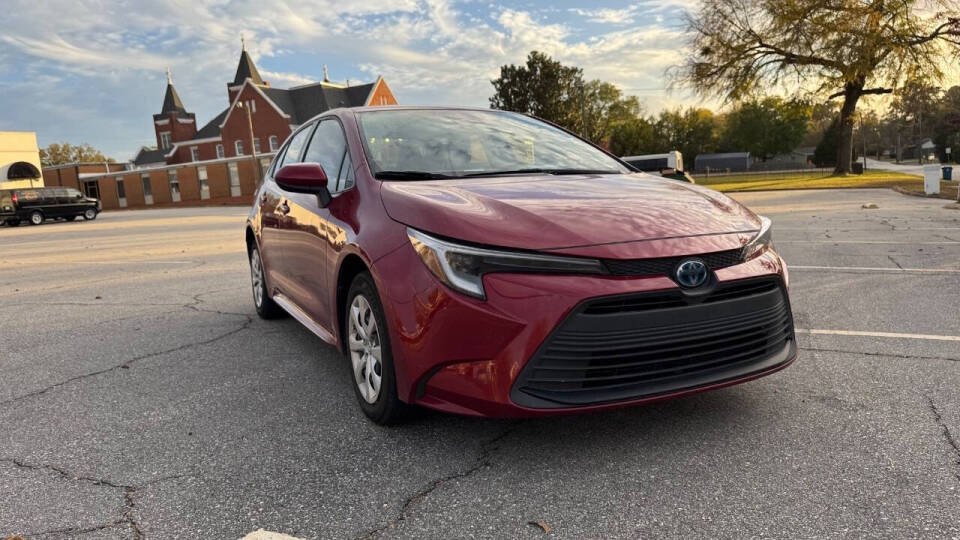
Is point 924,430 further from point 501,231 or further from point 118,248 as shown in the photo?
point 118,248

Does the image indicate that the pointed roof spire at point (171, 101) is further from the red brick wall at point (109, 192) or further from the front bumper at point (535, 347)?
the front bumper at point (535, 347)

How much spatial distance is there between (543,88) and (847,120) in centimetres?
2745

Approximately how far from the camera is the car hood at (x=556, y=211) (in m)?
2.55

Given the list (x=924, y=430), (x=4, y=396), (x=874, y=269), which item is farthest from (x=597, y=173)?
(x=874, y=269)

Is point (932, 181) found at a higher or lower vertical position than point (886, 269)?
higher

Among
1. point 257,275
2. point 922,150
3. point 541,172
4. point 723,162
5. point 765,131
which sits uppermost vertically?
point 765,131

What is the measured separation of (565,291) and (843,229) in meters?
10.7

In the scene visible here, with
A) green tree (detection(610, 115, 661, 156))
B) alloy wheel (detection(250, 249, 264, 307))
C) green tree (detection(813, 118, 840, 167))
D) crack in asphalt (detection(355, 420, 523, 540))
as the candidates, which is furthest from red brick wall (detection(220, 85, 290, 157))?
green tree (detection(813, 118, 840, 167))

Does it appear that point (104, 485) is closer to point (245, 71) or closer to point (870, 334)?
point (870, 334)

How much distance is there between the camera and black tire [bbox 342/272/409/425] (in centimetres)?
286

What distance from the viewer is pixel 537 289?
2.42 metres

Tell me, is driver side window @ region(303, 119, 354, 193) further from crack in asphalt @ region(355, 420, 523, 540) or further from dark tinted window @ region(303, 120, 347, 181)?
crack in asphalt @ region(355, 420, 523, 540)

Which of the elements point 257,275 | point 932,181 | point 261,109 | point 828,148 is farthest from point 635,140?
point 257,275

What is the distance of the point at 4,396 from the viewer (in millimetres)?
3855
